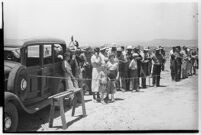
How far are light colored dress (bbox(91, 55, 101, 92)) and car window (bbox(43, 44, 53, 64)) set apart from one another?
69 cm

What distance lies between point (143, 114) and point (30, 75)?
5.94 ft

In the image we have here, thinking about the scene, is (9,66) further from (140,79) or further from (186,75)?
(186,75)

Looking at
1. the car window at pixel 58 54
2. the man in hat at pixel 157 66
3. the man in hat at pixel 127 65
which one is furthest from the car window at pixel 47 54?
the man in hat at pixel 157 66

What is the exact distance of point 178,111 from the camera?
5.25 m

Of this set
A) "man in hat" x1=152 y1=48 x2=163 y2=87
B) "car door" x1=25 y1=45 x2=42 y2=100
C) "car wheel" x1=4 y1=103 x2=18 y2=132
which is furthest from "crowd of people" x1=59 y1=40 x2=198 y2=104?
"car wheel" x1=4 y1=103 x2=18 y2=132

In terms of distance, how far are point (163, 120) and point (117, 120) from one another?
712 mm

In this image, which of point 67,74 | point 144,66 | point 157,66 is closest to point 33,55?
point 67,74

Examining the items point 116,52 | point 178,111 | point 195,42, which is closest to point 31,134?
point 116,52

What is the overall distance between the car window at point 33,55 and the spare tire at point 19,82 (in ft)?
0.73

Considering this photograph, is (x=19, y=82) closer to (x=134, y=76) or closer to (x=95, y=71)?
(x=95, y=71)

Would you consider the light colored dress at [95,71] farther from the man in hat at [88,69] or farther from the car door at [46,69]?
the car door at [46,69]

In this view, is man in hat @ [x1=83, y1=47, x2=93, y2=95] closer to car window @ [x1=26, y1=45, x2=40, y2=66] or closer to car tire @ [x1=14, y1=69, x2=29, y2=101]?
car window @ [x1=26, y1=45, x2=40, y2=66]

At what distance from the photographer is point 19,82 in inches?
184

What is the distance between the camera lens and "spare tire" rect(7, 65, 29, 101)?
15.0 feet
